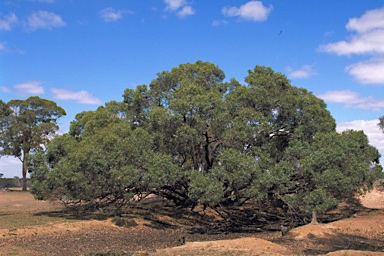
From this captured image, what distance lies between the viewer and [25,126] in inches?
1843

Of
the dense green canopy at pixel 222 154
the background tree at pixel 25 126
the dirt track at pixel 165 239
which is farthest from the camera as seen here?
the background tree at pixel 25 126

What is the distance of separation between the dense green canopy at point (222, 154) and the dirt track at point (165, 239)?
5.16ft

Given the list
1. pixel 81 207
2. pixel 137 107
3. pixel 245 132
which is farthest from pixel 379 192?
pixel 81 207

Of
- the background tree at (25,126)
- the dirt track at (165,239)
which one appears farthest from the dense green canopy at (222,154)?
the background tree at (25,126)

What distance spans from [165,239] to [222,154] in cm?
481

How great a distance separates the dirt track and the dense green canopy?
5.16 ft

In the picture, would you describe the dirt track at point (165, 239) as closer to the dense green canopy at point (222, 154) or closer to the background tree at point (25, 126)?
the dense green canopy at point (222, 154)

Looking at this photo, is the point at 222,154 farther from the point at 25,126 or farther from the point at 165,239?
the point at 25,126

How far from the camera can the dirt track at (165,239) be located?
14.0 m

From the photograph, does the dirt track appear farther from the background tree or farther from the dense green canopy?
the background tree

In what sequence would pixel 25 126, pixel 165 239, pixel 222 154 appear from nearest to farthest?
pixel 165 239
pixel 222 154
pixel 25 126

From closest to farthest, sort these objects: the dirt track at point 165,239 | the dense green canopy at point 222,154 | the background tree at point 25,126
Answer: the dirt track at point 165,239
the dense green canopy at point 222,154
the background tree at point 25,126

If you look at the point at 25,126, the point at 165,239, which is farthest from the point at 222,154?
the point at 25,126

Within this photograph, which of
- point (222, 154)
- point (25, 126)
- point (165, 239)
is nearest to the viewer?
point (165, 239)
